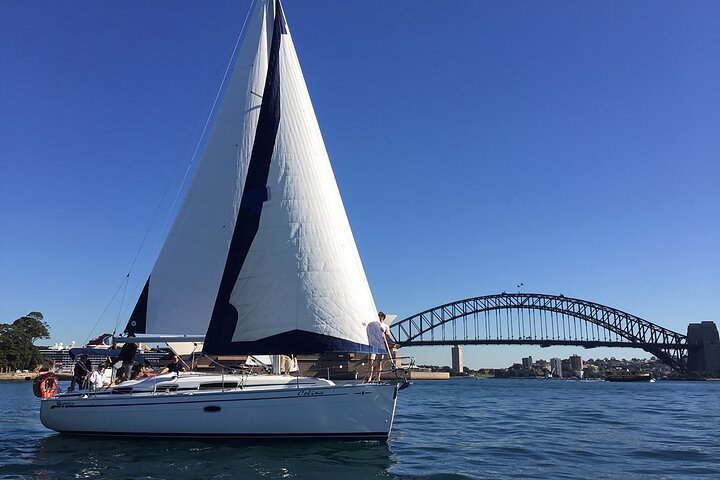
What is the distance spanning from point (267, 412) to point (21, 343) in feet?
259

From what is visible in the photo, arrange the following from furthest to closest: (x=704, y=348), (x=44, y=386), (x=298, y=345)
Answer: (x=704, y=348), (x=44, y=386), (x=298, y=345)

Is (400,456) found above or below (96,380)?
below

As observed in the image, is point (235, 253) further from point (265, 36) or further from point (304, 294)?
point (265, 36)

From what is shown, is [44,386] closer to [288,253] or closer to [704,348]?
[288,253]

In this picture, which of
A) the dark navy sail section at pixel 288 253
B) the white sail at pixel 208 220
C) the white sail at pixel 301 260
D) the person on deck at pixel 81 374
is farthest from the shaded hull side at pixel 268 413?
the person on deck at pixel 81 374

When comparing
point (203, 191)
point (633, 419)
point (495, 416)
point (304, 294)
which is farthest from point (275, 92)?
point (633, 419)

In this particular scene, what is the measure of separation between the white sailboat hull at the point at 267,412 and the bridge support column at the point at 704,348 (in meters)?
110

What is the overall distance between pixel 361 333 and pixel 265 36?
8395mm

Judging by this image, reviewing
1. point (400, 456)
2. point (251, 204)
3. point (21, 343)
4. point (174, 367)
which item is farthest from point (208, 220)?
point (21, 343)

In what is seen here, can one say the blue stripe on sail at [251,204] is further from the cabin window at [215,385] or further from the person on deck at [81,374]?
the person on deck at [81,374]

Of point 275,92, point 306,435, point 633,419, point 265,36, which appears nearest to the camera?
point 306,435

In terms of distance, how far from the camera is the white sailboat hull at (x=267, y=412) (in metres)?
11.6

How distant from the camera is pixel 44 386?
44.5 ft

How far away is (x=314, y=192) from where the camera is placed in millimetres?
12930
